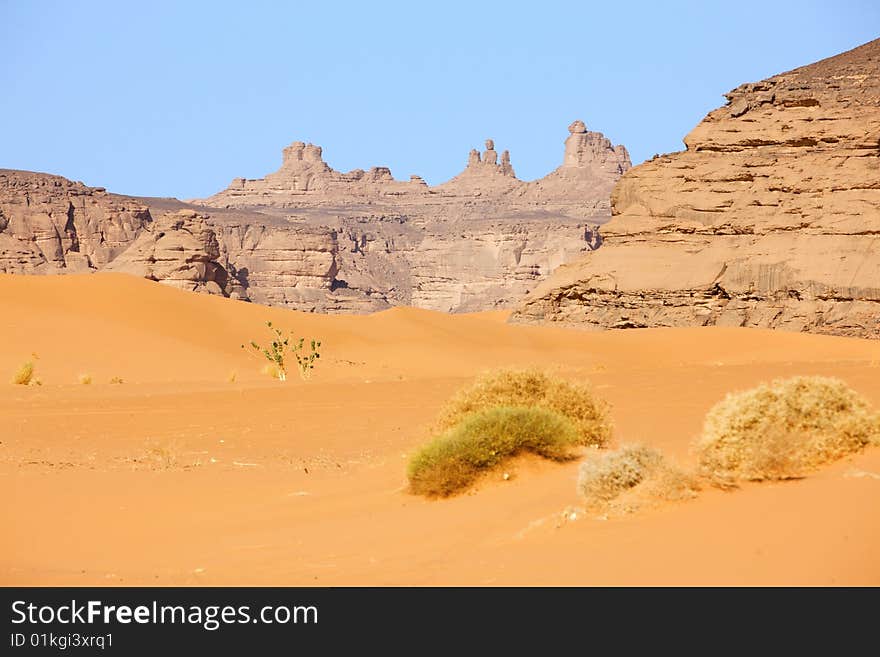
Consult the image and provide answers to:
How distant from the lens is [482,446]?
432 inches

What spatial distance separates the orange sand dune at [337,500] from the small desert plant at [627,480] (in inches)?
5.1

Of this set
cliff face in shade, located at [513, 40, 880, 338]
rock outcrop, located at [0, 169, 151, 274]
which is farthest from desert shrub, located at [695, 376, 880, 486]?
rock outcrop, located at [0, 169, 151, 274]

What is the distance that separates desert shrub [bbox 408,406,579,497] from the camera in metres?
10.9

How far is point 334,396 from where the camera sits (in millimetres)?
21516

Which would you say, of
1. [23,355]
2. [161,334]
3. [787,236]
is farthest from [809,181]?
[23,355]

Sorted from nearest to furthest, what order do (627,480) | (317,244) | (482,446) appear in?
(627,480) < (482,446) < (317,244)

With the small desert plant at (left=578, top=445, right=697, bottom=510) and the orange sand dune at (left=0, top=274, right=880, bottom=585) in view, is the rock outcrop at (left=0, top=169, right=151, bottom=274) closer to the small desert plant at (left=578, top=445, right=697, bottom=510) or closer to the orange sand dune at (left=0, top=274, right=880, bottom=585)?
the orange sand dune at (left=0, top=274, right=880, bottom=585)

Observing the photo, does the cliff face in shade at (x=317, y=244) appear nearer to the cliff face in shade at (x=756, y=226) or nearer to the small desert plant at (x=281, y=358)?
the cliff face in shade at (x=756, y=226)

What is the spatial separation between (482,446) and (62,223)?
324 ft

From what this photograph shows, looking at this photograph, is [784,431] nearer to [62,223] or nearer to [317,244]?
[62,223]

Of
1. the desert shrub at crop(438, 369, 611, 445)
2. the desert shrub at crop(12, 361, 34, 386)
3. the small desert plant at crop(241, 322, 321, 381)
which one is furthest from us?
the small desert plant at crop(241, 322, 321, 381)

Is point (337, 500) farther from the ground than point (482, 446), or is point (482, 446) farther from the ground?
point (482, 446)

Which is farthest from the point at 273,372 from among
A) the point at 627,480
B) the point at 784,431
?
the point at 627,480

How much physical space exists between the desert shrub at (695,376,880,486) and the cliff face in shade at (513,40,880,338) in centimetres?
3550
